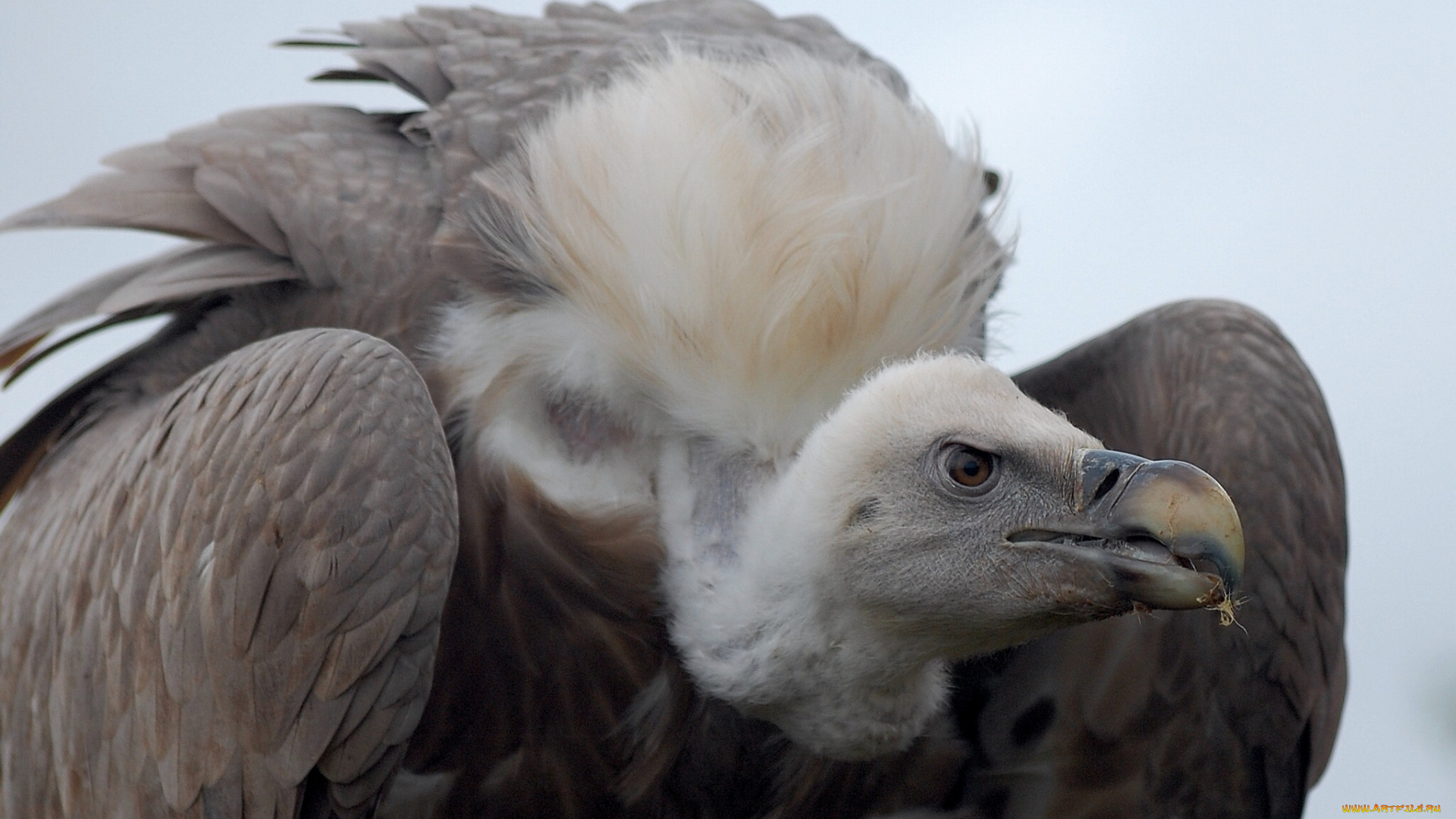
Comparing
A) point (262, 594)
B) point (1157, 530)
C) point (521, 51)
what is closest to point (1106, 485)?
point (1157, 530)

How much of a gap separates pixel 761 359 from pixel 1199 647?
1141 mm

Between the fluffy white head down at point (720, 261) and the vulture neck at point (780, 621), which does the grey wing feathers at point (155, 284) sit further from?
the vulture neck at point (780, 621)

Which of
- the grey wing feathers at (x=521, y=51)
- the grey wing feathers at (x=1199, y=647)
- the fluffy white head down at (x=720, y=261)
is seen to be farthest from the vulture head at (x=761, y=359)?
the grey wing feathers at (x=1199, y=647)

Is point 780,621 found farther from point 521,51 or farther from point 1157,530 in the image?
point 521,51

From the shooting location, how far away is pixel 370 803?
2674 millimetres

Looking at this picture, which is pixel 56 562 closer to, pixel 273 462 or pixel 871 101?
pixel 273 462

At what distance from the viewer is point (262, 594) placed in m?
2.67

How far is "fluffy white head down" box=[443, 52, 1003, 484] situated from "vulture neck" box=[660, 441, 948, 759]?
0.41ft

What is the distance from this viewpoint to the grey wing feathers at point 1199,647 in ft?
11.1

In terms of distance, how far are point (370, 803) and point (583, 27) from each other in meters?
1.87

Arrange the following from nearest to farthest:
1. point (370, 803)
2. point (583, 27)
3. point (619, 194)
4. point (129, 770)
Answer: point (370, 803)
point (129, 770)
point (619, 194)
point (583, 27)

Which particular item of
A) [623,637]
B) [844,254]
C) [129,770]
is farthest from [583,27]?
[129,770]

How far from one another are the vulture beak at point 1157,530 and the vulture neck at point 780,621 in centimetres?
42

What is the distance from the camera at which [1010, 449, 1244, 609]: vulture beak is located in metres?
2.37
